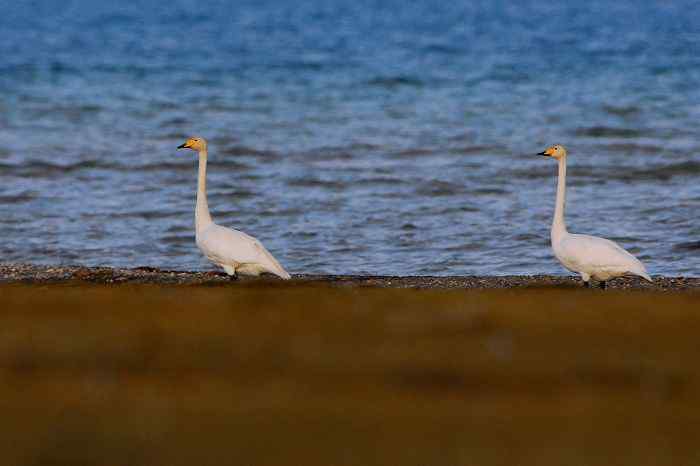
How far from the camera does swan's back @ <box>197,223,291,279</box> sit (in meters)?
10.1

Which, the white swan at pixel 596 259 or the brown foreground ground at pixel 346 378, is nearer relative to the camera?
the brown foreground ground at pixel 346 378

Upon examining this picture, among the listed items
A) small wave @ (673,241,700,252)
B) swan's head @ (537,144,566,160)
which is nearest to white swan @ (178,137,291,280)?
swan's head @ (537,144,566,160)

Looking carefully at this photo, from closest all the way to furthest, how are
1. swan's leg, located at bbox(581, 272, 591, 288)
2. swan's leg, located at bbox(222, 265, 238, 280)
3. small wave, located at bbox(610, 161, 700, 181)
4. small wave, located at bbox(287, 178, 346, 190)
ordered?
swan's leg, located at bbox(581, 272, 591, 288) < swan's leg, located at bbox(222, 265, 238, 280) < small wave, located at bbox(287, 178, 346, 190) < small wave, located at bbox(610, 161, 700, 181)

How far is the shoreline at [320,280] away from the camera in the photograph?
10.1 meters

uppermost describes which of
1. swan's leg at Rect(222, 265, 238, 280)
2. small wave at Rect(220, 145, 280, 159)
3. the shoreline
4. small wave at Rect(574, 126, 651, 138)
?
small wave at Rect(574, 126, 651, 138)

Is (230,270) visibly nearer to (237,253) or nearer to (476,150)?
(237,253)

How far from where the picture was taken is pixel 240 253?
10164mm

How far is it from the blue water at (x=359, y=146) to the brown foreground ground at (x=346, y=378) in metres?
4.50

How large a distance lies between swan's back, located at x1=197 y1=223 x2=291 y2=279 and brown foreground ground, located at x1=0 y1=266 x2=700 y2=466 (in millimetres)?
2154

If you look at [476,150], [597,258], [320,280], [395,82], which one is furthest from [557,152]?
[395,82]

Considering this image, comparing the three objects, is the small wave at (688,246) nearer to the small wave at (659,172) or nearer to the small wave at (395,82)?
the small wave at (659,172)

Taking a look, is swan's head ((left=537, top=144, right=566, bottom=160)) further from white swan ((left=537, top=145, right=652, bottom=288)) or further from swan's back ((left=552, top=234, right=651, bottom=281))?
swan's back ((left=552, top=234, right=651, bottom=281))

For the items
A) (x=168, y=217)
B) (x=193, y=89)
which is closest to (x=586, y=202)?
(x=168, y=217)

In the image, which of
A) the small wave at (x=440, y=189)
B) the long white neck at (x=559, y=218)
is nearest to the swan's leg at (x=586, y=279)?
the long white neck at (x=559, y=218)
